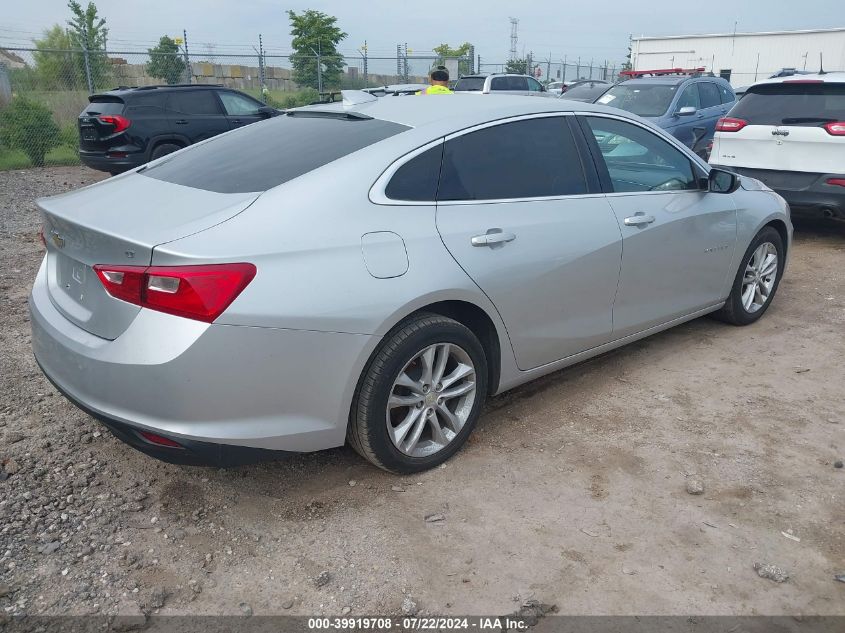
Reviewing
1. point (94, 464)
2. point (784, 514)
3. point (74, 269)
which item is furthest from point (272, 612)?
point (784, 514)

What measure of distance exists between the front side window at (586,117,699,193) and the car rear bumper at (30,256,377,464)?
1963 millimetres

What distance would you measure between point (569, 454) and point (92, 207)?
2410 millimetres

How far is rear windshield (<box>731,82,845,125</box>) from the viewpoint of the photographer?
23.4 feet

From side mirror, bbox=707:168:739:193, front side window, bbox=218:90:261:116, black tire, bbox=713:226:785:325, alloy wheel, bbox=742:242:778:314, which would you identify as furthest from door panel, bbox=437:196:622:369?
front side window, bbox=218:90:261:116

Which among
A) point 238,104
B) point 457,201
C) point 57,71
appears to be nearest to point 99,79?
point 57,71

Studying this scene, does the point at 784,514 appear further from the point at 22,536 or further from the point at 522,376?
the point at 22,536

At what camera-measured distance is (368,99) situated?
12.8ft

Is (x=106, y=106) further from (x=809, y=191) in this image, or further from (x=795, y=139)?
(x=809, y=191)

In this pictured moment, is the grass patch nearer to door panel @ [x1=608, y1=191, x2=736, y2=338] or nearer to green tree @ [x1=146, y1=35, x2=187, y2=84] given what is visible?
green tree @ [x1=146, y1=35, x2=187, y2=84]

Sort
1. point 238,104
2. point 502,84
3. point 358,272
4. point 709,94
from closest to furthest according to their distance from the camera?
point 358,272, point 709,94, point 238,104, point 502,84

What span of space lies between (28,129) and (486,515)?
47.8 ft

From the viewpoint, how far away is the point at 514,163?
11.7 ft

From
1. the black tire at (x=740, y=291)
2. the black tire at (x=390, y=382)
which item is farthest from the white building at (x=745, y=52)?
the black tire at (x=390, y=382)

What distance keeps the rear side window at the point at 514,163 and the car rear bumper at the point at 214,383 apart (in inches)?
37.4
